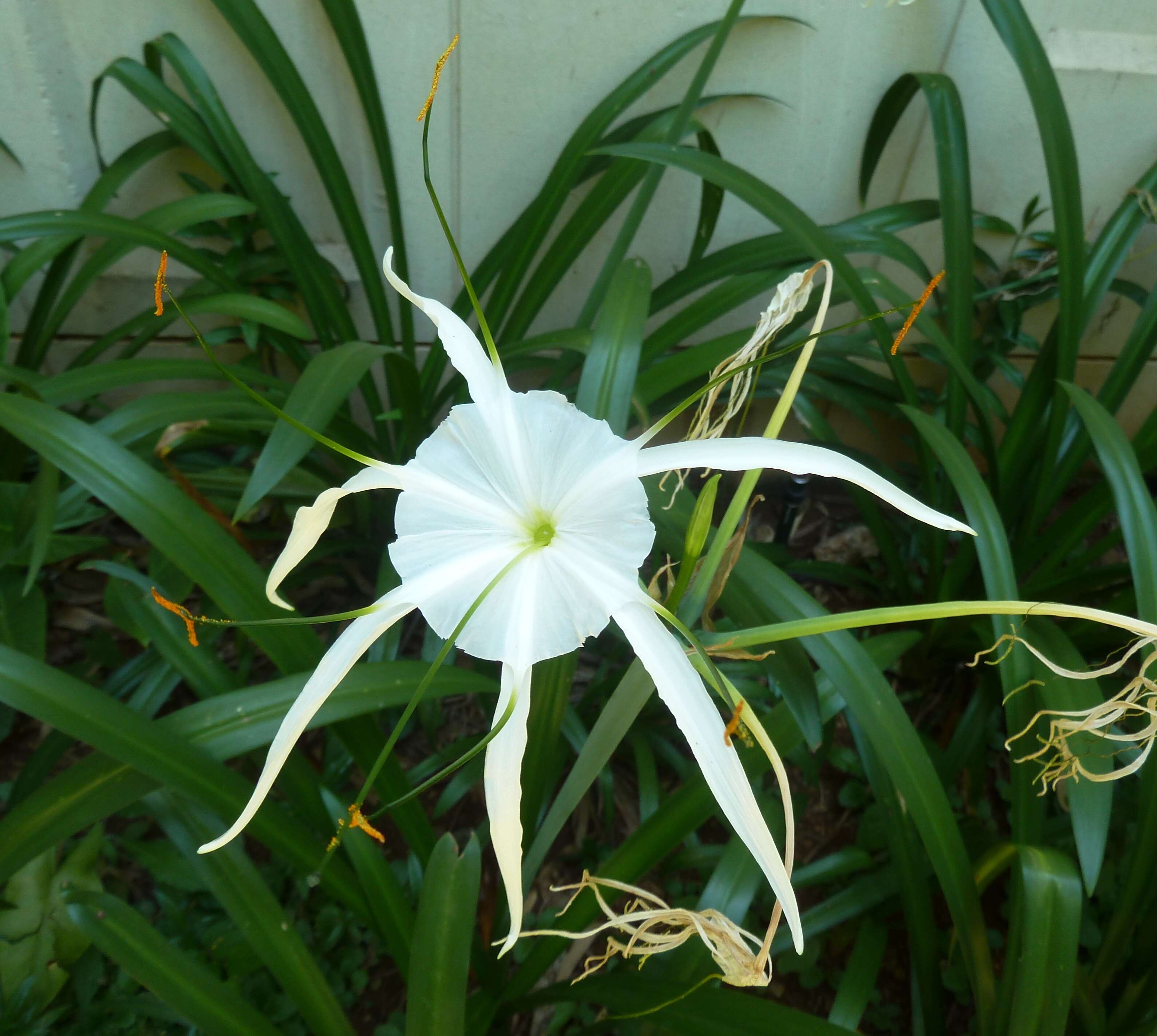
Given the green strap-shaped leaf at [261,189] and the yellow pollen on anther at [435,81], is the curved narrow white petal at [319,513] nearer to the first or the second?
the yellow pollen on anther at [435,81]

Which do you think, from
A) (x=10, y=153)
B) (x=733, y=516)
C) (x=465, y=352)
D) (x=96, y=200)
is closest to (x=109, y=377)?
(x=96, y=200)

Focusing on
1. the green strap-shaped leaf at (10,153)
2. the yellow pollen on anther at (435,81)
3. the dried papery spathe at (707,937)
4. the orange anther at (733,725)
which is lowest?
the dried papery spathe at (707,937)

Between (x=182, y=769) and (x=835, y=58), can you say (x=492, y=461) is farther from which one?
(x=835, y=58)

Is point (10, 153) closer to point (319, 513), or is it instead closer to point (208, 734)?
point (208, 734)

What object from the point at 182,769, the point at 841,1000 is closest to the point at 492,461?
the point at 182,769

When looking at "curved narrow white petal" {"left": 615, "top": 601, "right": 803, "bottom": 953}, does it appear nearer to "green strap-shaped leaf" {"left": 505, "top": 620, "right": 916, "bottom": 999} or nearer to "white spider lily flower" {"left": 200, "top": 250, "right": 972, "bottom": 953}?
"white spider lily flower" {"left": 200, "top": 250, "right": 972, "bottom": 953}

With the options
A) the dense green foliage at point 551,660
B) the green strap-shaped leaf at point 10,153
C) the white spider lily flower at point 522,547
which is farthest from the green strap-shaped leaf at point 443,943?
the green strap-shaped leaf at point 10,153

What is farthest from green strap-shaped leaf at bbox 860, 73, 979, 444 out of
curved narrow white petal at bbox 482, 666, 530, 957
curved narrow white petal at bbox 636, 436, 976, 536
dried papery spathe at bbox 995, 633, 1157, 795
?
curved narrow white petal at bbox 482, 666, 530, 957

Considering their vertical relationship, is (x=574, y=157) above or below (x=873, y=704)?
above
